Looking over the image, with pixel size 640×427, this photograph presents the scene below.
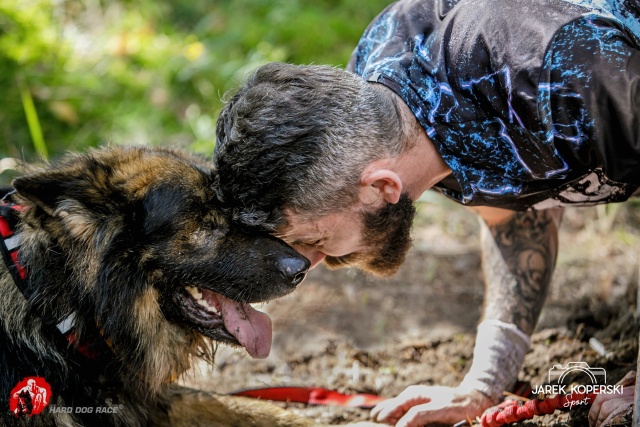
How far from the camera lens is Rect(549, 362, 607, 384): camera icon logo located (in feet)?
10.3

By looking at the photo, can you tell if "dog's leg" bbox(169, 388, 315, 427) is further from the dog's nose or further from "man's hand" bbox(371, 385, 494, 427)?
the dog's nose

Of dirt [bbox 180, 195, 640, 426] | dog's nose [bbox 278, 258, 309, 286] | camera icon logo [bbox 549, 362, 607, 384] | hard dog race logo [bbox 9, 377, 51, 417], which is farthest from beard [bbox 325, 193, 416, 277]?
hard dog race logo [bbox 9, 377, 51, 417]

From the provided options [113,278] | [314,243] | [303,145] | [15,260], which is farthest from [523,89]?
[15,260]

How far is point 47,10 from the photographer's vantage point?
24.5 feet

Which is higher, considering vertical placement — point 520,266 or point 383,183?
point 383,183

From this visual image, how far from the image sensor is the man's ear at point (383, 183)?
8.50 ft

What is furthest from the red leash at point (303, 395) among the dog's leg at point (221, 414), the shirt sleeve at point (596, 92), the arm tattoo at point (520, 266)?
the shirt sleeve at point (596, 92)

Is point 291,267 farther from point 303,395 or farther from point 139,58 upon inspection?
point 139,58

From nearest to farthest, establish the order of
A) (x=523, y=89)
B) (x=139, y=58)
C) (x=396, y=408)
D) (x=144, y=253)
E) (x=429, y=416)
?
(x=523, y=89) < (x=144, y=253) < (x=429, y=416) < (x=396, y=408) < (x=139, y=58)

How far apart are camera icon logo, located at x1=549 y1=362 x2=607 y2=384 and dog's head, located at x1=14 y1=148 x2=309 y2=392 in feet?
4.58

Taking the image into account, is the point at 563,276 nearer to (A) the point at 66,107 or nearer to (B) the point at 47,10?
(A) the point at 66,107

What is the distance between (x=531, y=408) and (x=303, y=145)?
1377mm

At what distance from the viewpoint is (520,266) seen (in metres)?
3.34

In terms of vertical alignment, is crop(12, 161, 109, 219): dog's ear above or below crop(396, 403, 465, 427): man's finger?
above
